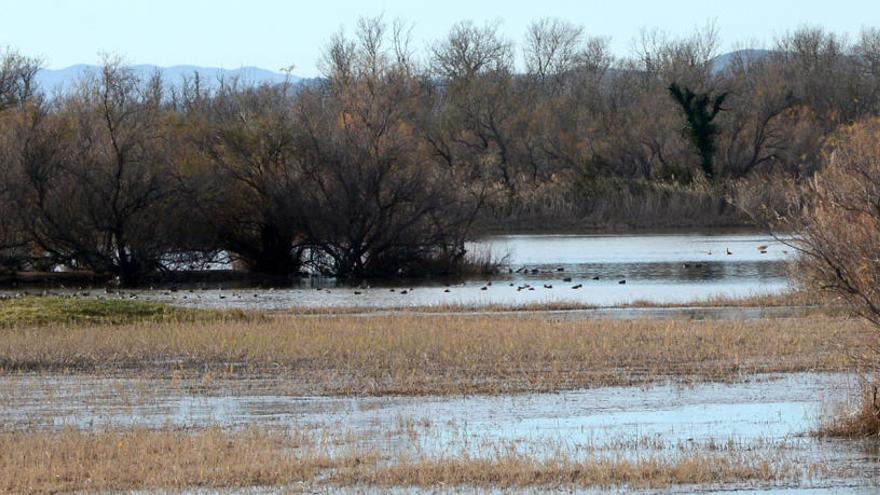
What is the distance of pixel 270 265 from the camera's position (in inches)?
2057

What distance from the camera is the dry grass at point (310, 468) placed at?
1219 centimetres

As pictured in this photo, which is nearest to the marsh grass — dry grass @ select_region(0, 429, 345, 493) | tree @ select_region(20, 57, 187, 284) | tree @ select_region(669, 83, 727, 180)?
dry grass @ select_region(0, 429, 345, 493)

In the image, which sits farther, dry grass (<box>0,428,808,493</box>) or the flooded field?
the flooded field

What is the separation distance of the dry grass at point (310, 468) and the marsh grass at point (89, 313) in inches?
551

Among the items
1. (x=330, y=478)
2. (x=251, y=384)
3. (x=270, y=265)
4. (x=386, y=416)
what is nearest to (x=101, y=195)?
(x=270, y=265)

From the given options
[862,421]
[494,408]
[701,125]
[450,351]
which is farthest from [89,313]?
[701,125]

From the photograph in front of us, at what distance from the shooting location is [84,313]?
28.4 metres

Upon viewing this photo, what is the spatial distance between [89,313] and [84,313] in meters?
0.10

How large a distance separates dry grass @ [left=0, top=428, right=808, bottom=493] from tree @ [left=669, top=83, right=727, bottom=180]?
67.2 metres

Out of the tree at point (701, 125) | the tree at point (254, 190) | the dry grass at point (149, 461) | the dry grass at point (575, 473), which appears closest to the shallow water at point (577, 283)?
the tree at point (254, 190)

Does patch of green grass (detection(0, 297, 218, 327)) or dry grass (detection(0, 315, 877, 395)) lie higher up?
patch of green grass (detection(0, 297, 218, 327))

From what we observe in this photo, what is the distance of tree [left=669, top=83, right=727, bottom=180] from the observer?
78812mm

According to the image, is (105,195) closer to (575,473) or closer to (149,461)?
(149,461)

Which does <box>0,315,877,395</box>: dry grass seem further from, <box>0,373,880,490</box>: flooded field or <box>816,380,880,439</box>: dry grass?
<box>816,380,880,439</box>: dry grass
